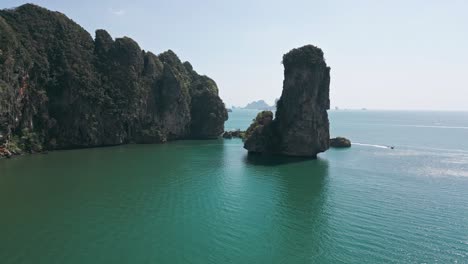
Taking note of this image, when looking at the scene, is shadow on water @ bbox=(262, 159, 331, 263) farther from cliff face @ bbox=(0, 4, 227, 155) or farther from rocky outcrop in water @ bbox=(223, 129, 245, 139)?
rocky outcrop in water @ bbox=(223, 129, 245, 139)

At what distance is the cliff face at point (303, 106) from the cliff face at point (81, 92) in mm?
46779

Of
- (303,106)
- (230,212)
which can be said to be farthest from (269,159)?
(230,212)

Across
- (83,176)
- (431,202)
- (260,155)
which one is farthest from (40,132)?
(431,202)

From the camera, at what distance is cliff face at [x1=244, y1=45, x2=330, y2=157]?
267 ft

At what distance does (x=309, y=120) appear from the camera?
A: 268ft

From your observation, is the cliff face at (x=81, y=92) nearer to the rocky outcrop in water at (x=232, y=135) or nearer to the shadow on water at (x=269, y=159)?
the rocky outcrop in water at (x=232, y=135)

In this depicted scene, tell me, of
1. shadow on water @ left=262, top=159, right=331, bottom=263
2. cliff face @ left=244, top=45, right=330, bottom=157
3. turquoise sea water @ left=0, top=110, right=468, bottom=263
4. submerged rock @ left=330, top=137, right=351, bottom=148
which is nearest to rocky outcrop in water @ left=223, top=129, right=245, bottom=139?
submerged rock @ left=330, top=137, right=351, bottom=148

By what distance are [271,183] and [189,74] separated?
331 ft

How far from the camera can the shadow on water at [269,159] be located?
7431cm

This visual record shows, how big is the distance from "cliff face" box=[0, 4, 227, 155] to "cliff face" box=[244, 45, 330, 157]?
46.8 metres

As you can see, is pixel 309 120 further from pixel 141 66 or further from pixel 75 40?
pixel 75 40

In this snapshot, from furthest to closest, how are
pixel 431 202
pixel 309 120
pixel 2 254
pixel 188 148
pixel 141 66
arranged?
pixel 141 66, pixel 188 148, pixel 309 120, pixel 431 202, pixel 2 254

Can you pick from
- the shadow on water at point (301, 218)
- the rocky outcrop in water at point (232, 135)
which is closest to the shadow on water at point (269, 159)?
the shadow on water at point (301, 218)

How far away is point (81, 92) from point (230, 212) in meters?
71.5
